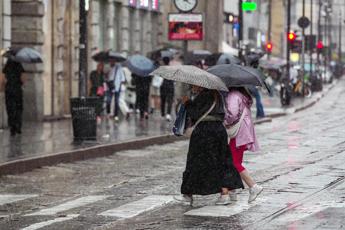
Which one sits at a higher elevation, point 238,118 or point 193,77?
point 193,77

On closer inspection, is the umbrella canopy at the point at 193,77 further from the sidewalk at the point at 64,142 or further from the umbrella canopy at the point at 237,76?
the sidewalk at the point at 64,142

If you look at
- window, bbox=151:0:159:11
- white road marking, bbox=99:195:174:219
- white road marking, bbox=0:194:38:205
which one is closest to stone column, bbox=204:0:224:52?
window, bbox=151:0:159:11

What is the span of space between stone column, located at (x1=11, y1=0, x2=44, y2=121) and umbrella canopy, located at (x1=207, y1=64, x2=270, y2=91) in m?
17.0

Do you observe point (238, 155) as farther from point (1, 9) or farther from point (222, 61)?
point (222, 61)

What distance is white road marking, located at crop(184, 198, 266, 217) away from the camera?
12398mm

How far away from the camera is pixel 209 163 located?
12906 mm

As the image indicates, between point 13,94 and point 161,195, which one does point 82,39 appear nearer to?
point 13,94

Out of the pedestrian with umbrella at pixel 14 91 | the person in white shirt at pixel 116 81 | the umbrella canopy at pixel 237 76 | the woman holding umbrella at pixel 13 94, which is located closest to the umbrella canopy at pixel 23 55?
the pedestrian with umbrella at pixel 14 91

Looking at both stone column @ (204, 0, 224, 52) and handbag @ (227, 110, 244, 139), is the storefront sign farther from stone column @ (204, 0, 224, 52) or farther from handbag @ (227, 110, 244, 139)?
stone column @ (204, 0, 224, 52)

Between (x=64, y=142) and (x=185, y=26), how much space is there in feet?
23.8

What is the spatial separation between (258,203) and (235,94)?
1387 millimetres

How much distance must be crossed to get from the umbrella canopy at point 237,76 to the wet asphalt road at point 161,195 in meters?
1.49

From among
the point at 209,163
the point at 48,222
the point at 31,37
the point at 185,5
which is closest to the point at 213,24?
the point at 31,37

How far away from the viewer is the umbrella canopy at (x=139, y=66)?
102ft
